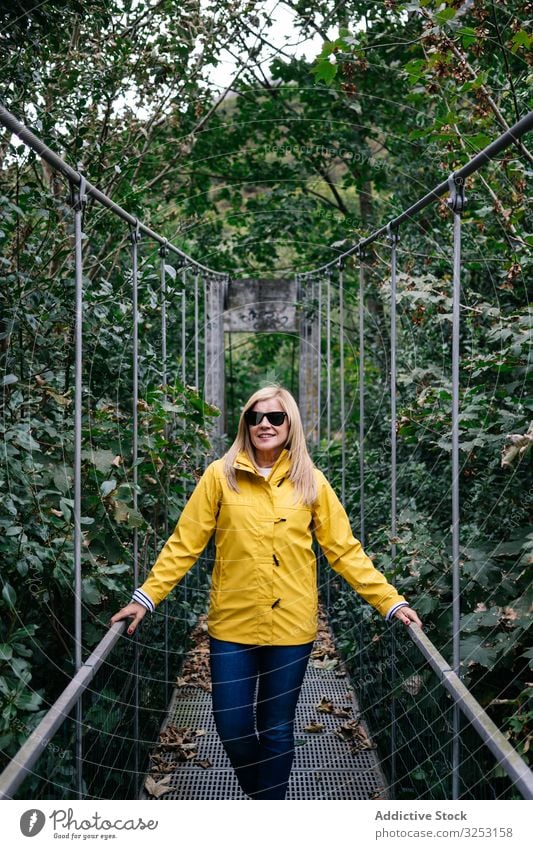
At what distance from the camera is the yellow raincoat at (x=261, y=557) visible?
2.09m

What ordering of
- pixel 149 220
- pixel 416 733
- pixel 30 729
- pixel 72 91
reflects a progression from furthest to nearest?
pixel 149 220 → pixel 72 91 → pixel 416 733 → pixel 30 729

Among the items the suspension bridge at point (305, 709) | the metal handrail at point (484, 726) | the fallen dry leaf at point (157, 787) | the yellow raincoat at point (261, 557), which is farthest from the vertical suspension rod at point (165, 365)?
the metal handrail at point (484, 726)

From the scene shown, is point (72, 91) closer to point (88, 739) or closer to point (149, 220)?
point (149, 220)

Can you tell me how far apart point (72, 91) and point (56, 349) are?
1652mm

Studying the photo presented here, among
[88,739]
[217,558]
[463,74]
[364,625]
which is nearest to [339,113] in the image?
[463,74]

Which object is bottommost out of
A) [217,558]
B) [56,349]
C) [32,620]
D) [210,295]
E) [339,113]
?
[32,620]

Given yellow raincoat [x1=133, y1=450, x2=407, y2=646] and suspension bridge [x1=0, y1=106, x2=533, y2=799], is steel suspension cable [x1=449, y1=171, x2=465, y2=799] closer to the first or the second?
suspension bridge [x1=0, y1=106, x2=533, y2=799]

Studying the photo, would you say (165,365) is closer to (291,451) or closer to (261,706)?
(291,451)

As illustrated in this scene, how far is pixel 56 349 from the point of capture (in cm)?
243

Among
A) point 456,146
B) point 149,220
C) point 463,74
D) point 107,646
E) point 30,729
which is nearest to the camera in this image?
point 30,729

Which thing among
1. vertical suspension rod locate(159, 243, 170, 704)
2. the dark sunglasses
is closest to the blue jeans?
the dark sunglasses

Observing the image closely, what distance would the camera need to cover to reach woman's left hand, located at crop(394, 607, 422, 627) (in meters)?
2.06

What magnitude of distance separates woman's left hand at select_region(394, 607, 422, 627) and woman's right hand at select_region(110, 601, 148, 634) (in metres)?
0.67

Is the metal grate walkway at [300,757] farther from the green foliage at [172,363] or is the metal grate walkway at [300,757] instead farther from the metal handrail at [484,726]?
the metal handrail at [484,726]
